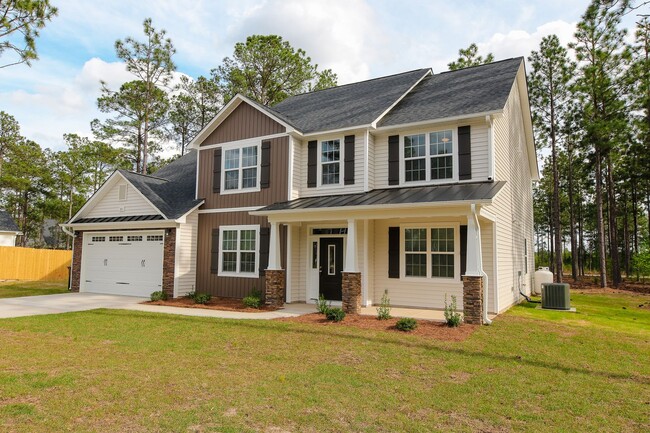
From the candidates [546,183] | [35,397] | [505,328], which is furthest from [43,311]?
[546,183]

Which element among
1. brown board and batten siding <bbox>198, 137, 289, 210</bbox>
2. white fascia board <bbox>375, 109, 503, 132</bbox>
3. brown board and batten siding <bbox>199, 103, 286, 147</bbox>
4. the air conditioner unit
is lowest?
the air conditioner unit

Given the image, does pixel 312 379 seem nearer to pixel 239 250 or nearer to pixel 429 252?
pixel 429 252

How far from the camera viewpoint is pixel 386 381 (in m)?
5.54

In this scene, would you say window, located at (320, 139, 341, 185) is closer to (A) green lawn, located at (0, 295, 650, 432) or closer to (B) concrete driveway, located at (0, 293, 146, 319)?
(A) green lawn, located at (0, 295, 650, 432)

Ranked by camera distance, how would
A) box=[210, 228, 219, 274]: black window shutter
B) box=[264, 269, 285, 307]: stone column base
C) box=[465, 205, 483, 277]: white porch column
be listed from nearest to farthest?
box=[465, 205, 483, 277]: white porch column, box=[264, 269, 285, 307]: stone column base, box=[210, 228, 219, 274]: black window shutter

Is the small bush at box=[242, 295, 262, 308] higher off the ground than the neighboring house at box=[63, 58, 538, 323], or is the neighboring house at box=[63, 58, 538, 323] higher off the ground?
the neighboring house at box=[63, 58, 538, 323]

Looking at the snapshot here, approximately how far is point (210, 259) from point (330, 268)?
4519mm

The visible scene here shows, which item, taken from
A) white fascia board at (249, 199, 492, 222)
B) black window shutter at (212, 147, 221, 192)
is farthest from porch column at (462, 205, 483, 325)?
black window shutter at (212, 147, 221, 192)

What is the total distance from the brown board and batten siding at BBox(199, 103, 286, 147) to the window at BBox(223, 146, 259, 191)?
0.48 m

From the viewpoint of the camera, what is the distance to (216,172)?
1500 centimetres

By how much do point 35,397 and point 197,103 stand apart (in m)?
29.7

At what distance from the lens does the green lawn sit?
4.21m

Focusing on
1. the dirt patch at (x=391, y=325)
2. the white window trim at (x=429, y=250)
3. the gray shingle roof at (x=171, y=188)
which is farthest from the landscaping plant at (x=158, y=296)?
the white window trim at (x=429, y=250)

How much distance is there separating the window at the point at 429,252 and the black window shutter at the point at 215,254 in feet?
21.6
